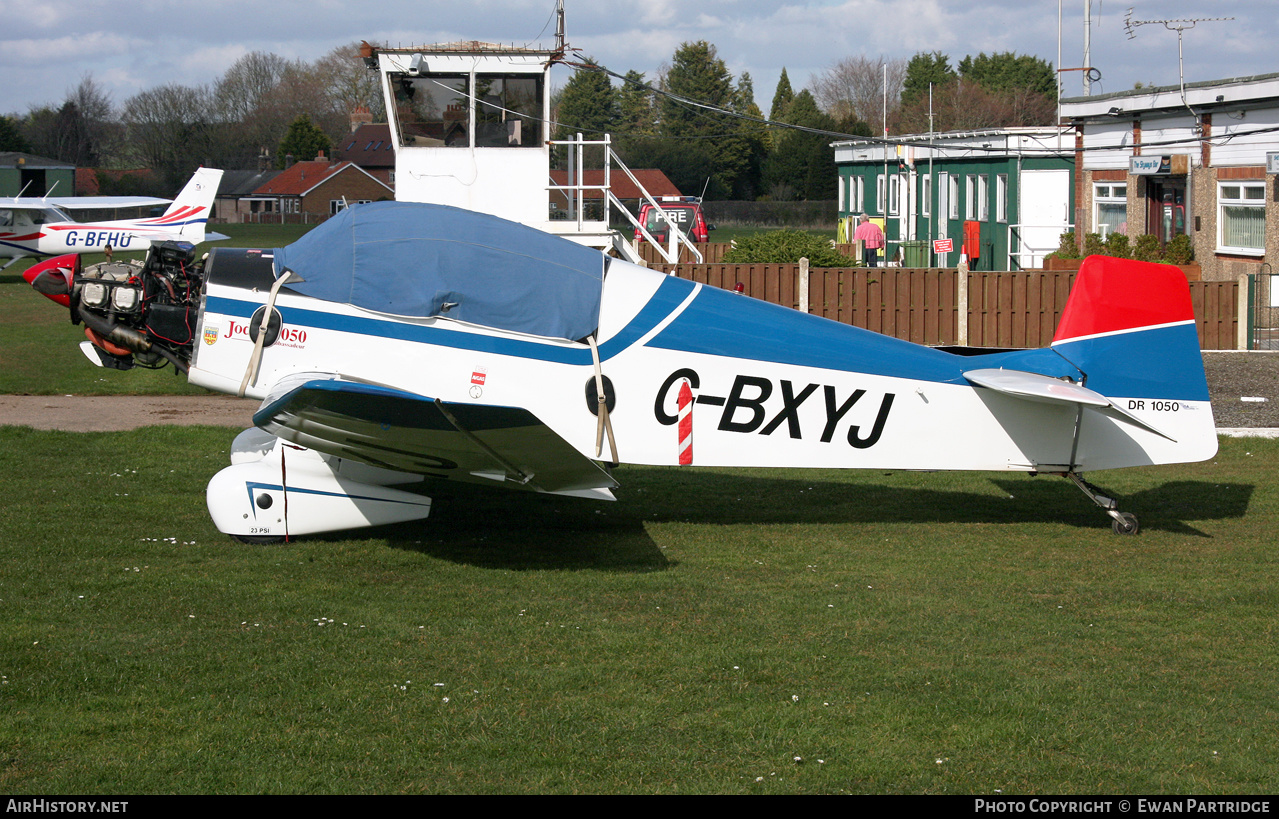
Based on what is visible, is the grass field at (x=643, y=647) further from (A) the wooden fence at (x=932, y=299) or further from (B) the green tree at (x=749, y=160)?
(B) the green tree at (x=749, y=160)

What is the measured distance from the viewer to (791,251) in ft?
67.2

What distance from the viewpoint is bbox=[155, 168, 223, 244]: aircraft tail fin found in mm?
36906

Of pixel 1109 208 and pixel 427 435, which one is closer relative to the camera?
pixel 427 435

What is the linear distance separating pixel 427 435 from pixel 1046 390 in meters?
4.45

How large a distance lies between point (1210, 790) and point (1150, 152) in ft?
80.6

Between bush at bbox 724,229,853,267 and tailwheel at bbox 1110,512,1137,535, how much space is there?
38.8ft

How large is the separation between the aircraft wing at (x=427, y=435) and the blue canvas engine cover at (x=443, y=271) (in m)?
0.73

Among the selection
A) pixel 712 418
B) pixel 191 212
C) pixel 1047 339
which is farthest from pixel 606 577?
pixel 191 212

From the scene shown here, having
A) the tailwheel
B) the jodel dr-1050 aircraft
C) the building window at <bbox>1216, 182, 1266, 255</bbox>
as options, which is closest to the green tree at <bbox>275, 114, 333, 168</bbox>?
the jodel dr-1050 aircraft

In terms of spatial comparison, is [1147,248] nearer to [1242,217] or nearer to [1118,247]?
[1118,247]

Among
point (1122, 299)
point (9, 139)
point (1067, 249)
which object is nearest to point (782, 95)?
point (9, 139)

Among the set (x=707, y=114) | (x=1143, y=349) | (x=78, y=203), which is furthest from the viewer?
(x=707, y=114)

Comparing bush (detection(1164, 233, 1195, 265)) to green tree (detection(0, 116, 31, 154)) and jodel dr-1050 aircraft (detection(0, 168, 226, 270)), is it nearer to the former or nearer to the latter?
jodel dr-1050 aircraft (detection(0, 168, 226, 270))

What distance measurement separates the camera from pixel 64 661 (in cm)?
563
